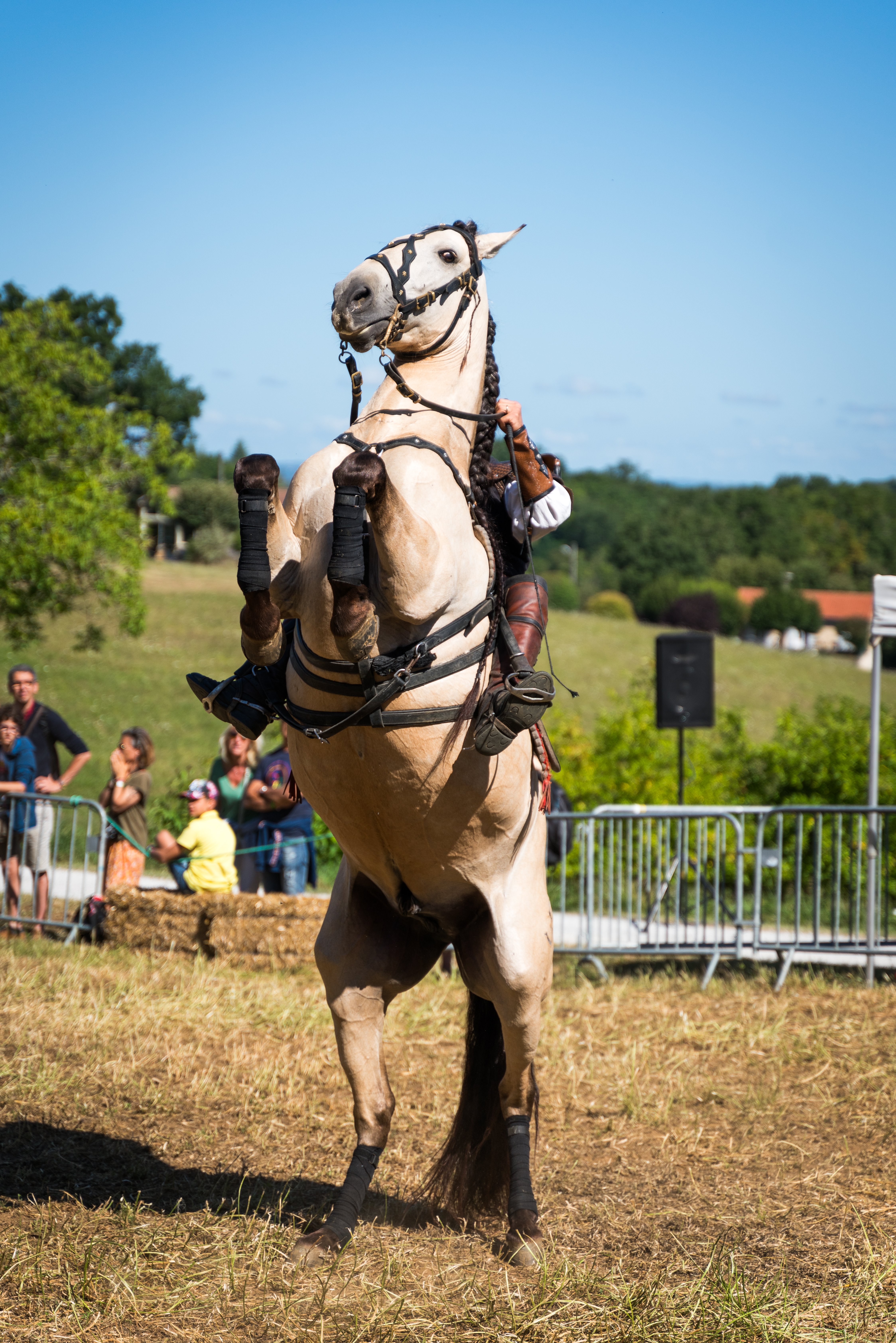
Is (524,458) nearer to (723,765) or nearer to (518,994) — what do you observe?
(518,994)

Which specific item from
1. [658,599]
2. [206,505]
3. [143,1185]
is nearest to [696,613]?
[658,599]

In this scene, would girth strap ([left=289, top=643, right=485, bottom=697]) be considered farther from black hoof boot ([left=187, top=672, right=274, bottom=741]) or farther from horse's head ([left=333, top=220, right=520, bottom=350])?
horse's head ([left=333, top=220, right=520, bottom=350])

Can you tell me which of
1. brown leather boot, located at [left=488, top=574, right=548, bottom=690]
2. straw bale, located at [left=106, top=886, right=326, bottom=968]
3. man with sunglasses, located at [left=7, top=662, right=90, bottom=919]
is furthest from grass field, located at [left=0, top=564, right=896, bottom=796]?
brown leather boot, located at [left=488, top=574, right=548, bottom=690]

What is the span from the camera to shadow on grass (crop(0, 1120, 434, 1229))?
4.50 metres

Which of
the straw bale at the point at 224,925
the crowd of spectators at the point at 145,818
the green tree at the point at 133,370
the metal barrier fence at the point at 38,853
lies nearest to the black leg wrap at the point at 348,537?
the straw bale at the point at 224,925

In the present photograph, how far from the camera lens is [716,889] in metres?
9.82

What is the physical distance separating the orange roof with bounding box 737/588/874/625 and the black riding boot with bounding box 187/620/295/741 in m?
86.6

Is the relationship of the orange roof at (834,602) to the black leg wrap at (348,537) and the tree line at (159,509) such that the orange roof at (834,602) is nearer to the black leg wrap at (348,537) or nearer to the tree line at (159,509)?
the tree line at (159,509)

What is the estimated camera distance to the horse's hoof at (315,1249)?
3836 millimetres

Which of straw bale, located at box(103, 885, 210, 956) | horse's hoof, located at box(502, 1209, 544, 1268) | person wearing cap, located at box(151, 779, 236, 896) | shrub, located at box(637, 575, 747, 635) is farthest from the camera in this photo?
shrub, located at box(637, 575, 747, 635)

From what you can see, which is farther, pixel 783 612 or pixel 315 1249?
pixel 783 612

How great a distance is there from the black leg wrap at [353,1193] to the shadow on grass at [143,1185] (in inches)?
11.1

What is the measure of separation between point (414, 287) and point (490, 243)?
0.49 m

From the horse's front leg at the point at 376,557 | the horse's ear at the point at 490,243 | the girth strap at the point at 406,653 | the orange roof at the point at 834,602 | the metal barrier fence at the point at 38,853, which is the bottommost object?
the metal barrier fence at the point at 38,853
